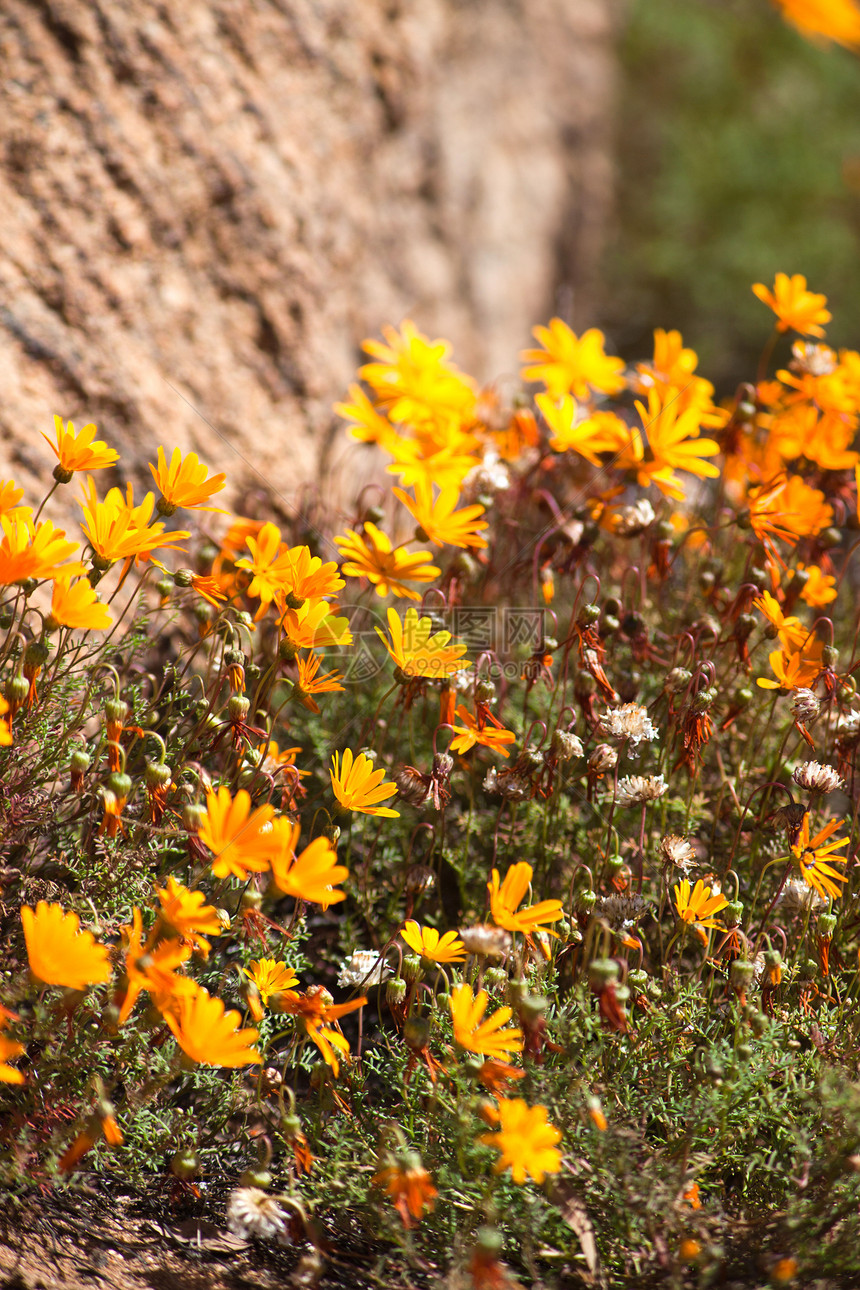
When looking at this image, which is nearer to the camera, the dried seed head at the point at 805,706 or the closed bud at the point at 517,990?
the closed bud at the point at 517,990

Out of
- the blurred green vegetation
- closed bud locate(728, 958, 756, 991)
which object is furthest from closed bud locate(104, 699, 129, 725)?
the blurred green vegetation

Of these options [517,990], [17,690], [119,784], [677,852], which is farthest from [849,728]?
[17,690]

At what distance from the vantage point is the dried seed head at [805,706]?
166 centimetres

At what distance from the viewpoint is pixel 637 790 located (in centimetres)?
165

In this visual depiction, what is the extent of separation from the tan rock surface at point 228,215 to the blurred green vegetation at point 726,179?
168cm

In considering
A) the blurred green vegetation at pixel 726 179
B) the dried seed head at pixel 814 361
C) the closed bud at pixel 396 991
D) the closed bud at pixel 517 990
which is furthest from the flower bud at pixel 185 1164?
the blurred green vegetation at pixel 726 179

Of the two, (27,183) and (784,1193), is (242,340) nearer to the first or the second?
(27,183)

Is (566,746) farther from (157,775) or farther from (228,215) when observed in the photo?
(228,215)

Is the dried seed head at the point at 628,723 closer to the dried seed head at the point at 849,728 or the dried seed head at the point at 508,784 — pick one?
the dried seed head at the point at 508,784

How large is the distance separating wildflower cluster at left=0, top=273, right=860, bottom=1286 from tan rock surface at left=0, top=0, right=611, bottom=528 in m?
0.45

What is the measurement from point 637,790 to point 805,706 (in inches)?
12.8

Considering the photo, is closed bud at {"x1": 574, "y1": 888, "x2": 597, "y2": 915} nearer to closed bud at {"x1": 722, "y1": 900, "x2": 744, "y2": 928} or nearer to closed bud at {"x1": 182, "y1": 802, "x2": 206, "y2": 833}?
closed bud at {"x1": 722, "y1": 900, "x2": 744, "y2": 928}

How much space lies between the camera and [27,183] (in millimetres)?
2258

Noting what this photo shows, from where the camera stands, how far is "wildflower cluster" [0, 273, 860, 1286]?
4.43ft
